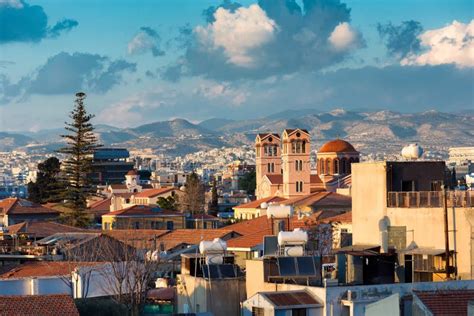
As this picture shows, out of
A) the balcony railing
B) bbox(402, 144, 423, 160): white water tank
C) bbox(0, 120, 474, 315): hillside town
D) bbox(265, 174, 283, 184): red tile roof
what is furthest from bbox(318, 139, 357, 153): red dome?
the balcony railing

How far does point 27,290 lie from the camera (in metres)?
28.4

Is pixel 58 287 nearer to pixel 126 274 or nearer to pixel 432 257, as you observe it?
pixel 126 274

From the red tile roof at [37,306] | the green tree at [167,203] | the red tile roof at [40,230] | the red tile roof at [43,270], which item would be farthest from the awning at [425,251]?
the green tree at [167,203]

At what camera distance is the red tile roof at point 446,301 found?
21.8 metres

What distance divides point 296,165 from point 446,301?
118947 millimetres

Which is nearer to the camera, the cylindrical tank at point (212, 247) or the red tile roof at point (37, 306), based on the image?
the red tile roof at point (37, 306)

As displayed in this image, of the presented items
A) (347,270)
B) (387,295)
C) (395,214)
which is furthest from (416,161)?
(387,295)

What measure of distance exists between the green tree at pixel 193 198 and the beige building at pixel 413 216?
88607mm

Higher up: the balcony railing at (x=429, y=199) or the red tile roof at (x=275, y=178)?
the red tile roof at (x=275, y=178)

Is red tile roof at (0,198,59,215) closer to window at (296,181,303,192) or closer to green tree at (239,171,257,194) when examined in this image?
window at (296,181,303,192)

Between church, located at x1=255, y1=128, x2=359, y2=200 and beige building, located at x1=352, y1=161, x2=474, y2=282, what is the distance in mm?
101411

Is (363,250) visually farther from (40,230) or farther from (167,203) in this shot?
(167,203)

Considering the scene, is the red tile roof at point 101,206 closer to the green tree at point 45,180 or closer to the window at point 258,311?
the green tree at point 45,180

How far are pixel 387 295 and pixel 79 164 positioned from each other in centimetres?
6139
